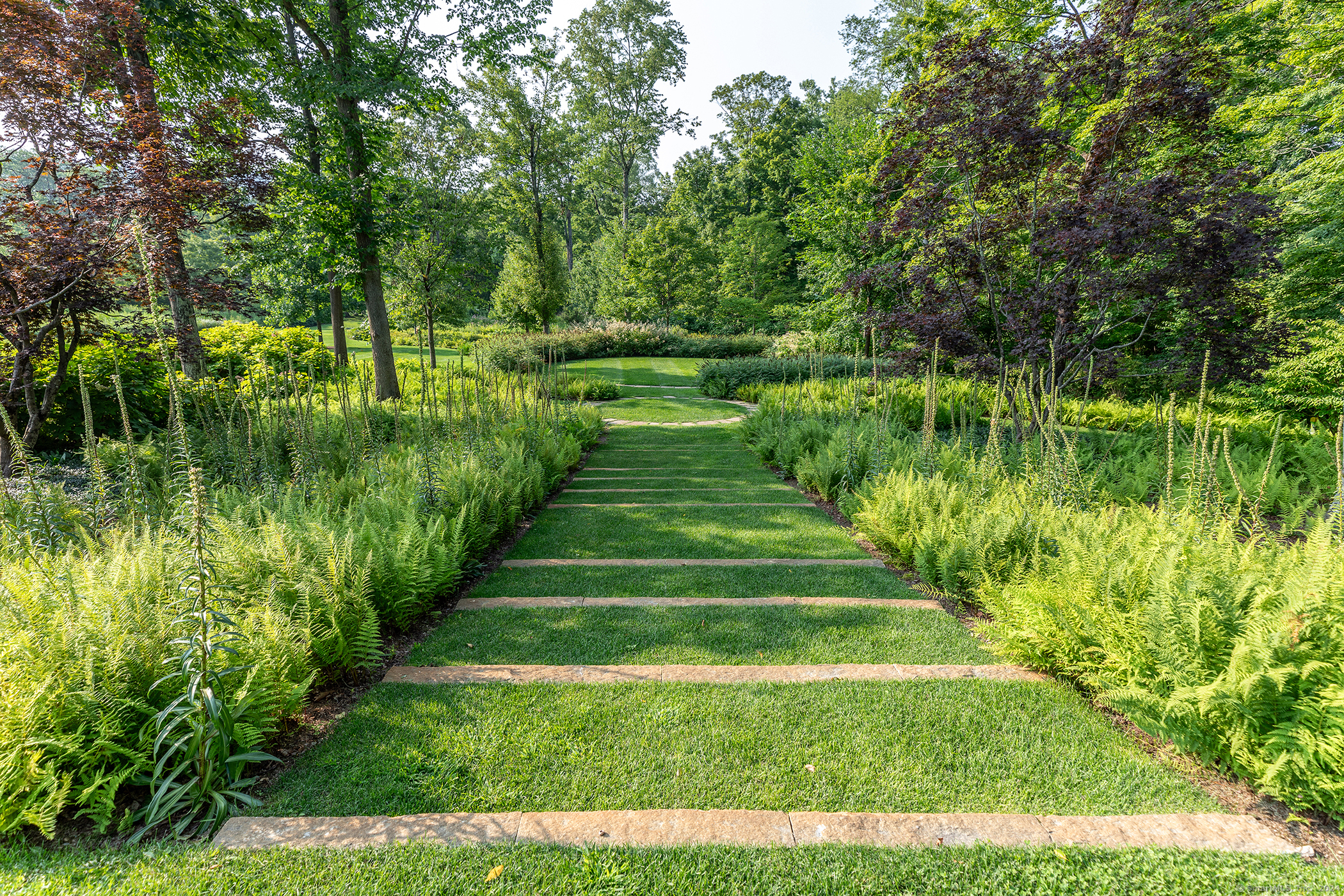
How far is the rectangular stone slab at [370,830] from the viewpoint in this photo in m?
1.90

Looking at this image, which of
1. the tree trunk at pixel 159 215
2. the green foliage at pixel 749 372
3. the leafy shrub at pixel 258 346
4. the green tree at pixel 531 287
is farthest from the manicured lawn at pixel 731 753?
the green tree at pixel 531 287

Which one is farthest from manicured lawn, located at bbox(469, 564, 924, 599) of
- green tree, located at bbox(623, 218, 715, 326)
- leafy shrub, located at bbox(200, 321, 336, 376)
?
green tree, located at bbox(623, 218, 715, 326)

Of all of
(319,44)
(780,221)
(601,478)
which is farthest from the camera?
(780,221)

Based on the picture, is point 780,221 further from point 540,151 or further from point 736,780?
point 736,780

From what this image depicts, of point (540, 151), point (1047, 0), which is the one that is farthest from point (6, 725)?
point (540, 151)

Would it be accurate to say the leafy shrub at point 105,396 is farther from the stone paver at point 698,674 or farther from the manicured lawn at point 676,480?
the stone paver at point 698,674

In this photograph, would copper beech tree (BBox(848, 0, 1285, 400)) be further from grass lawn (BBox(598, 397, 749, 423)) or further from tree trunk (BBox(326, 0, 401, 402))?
tree trunk (BBox(326, 0, 401, 402))

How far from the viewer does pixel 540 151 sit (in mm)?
23234

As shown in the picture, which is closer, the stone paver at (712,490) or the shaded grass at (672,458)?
the stone paver at (712,490)

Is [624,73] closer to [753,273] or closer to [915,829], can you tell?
[753,273]

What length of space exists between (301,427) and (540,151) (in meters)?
22.5

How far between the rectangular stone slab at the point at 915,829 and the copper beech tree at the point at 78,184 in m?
5.97

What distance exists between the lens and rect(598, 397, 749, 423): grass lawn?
13305 mm

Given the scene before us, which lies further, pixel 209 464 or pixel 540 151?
pixel 540 151
